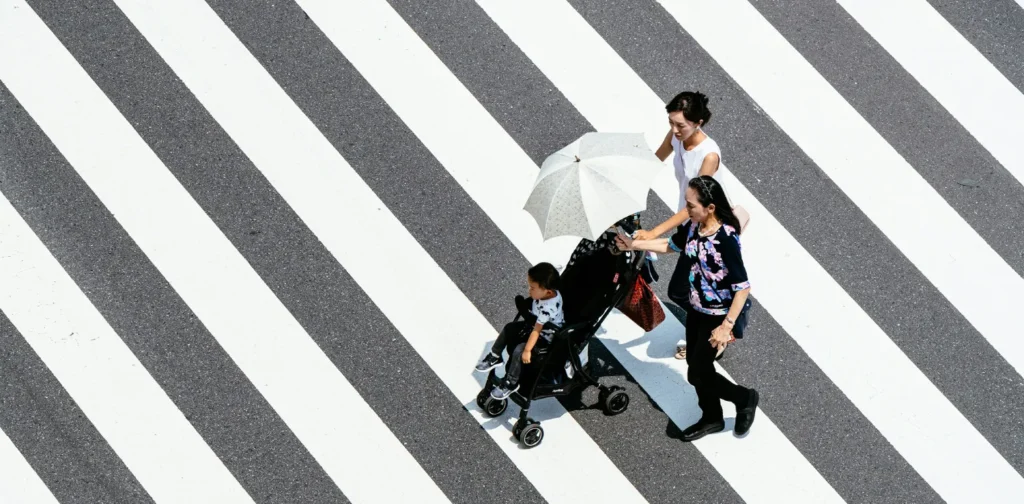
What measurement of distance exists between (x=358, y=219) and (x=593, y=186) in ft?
7.41

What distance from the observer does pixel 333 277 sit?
23.0 feet

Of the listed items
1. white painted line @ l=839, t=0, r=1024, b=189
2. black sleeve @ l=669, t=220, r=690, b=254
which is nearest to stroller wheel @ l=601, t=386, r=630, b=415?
black sleeve @ l=669, t=220, r=690, b=254

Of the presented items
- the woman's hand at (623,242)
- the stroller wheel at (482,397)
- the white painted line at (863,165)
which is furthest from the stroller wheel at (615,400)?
the white painted line at (863,165)

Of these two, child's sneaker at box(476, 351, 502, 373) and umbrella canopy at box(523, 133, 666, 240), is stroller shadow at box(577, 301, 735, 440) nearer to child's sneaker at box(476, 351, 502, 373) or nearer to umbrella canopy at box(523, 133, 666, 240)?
child's sneaker at box(476, 351, 502, 373)

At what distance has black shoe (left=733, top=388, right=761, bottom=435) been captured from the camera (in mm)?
6414

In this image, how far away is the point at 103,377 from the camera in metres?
6.70

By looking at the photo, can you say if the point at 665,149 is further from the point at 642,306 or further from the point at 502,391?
the point at 502,391

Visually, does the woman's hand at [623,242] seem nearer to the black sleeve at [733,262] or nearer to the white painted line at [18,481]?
the black sleeve at [733,262]

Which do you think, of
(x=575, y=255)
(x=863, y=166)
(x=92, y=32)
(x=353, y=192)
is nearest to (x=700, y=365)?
(x=575, y=255)

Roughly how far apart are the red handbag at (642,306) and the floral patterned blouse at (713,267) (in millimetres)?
258

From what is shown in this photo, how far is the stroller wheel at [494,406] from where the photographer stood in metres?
6.52

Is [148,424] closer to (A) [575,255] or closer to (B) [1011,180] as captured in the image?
(A) [575,255]

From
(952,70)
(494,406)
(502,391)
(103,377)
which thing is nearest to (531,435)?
(494,406)

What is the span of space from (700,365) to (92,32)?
17.0 feet
